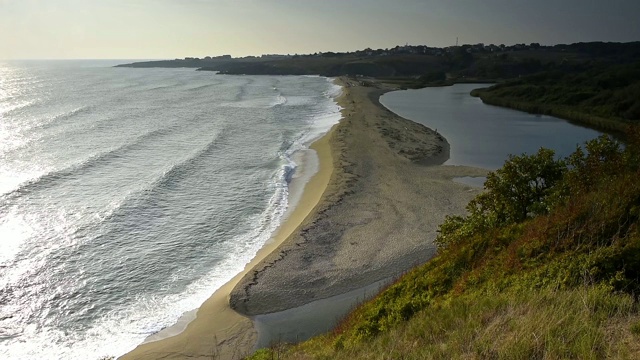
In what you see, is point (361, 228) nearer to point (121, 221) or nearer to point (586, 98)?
point (121, 221)

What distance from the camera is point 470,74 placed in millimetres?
161750

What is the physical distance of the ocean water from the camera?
54.5ft

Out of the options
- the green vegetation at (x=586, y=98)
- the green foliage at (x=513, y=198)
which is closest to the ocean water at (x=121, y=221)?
the green foliage at (x=513, y=198)

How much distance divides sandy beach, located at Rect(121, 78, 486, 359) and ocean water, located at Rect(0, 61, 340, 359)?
124 cm

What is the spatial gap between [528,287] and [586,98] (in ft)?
257

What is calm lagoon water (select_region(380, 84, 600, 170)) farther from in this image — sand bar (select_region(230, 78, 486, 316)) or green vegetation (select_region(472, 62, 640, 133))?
sand bar (select_region(230, 78, 486, 316))

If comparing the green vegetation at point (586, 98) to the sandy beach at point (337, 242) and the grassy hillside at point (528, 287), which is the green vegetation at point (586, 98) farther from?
the grassy hillside at point (528, 287)

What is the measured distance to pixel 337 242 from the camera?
74.3 feet

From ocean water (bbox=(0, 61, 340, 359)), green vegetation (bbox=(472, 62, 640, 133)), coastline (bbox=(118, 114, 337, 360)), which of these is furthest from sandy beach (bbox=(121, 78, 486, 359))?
green vegetation (bbox=(472, 62, 640, 133))

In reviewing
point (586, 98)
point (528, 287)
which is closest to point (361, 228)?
point (528, 287)

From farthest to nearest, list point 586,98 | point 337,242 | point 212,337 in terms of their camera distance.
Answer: point 586,98, point 337,242, point 212,337

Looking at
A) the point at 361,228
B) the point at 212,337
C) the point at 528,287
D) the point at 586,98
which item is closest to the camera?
the point at 528,287

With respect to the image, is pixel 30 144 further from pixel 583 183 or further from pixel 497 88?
pixel 497 88

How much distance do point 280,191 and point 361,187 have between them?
17.7 ft
